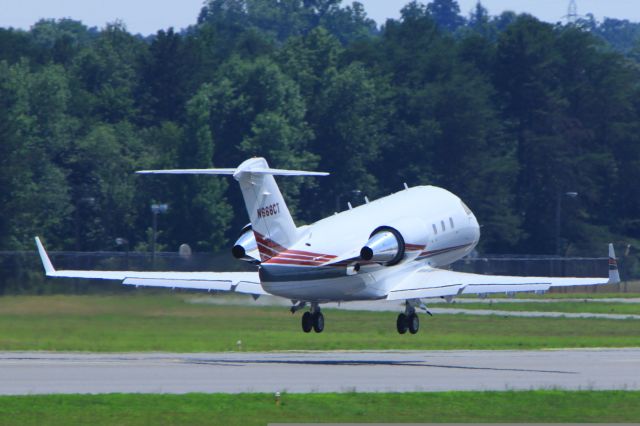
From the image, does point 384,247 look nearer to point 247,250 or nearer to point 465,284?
point 465,284

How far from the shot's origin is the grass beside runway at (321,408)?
1407 inches

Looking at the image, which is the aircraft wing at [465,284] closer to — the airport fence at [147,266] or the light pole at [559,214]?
the airport fence at [147,266]

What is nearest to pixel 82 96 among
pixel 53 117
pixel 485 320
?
pixel 53 117

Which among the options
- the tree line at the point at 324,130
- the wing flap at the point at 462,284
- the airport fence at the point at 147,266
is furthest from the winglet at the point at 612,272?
the tree line at the point at 324,130

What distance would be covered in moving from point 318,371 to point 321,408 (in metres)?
10.2

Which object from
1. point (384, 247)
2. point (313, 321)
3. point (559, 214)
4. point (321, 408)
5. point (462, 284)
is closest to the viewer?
point (321, 408)

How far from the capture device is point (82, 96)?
140250mm

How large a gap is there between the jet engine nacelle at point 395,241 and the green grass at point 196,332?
629 centimetres

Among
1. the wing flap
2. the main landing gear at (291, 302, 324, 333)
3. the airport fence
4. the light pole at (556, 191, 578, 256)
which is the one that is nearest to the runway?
the main landing gear at (291, 302, 324, 333)

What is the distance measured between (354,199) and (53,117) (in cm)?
2692

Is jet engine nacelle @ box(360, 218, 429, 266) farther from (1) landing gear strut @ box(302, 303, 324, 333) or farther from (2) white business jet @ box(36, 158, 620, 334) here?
(1) landing gear strut @ box(302, 303, 324, 333)

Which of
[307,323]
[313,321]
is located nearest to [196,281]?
[307,323]

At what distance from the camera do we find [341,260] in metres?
51.1

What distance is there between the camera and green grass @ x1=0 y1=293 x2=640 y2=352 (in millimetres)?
56375
